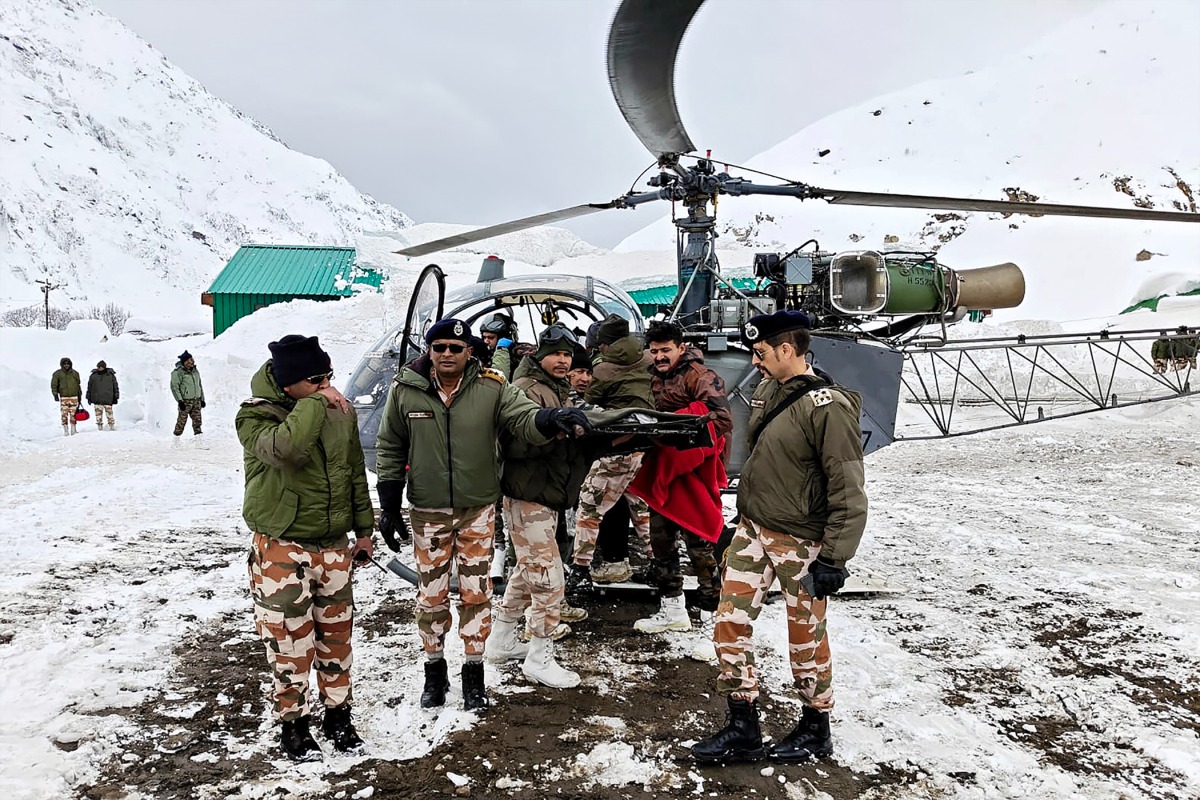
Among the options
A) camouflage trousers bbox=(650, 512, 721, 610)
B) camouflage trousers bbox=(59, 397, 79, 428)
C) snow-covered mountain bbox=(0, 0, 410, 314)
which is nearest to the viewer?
camouflage trousers bbox=(650, 512, 721, 610)

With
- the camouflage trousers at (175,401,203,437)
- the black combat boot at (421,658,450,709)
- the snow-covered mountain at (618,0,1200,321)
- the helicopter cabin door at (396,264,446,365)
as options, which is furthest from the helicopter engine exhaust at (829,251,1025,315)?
the snow-covered mountain at (618,0,1200,321)

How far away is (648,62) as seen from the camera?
4180 mm

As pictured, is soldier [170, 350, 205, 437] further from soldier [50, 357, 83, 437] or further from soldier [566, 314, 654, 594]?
soldier [566, 314, 654, 594]

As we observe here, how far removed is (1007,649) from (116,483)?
8664mm

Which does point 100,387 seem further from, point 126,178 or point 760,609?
point 126,178

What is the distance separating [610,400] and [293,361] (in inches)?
77.6

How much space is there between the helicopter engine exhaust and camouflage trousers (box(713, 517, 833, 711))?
3.98 meters

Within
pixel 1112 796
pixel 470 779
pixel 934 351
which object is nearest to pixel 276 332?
pixel 934 351

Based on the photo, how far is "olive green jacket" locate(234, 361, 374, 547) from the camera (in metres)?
2.71

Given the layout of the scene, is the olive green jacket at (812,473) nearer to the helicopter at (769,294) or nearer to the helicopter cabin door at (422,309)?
the helicopter cabin door at (422,309)

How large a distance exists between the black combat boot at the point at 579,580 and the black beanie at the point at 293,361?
2.46 meters

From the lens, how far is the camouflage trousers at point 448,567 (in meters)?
3.22

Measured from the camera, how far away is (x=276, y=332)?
61.8ft

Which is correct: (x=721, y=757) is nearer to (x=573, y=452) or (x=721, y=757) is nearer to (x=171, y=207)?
(x=573, y=452)
